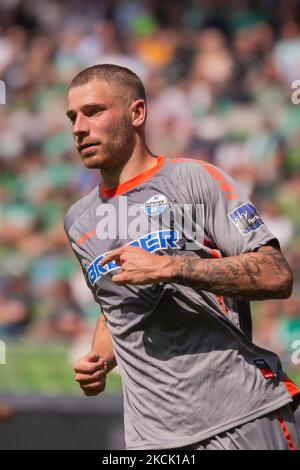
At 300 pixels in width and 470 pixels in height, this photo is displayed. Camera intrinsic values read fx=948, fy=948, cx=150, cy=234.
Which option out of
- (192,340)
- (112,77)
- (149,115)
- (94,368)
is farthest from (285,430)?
(149,115)

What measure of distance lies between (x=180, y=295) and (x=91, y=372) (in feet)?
1.86

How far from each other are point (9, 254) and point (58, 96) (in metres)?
2.70

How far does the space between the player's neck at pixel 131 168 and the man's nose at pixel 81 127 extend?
0.80 ft

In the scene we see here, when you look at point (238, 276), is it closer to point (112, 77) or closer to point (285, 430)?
point (285, 430)

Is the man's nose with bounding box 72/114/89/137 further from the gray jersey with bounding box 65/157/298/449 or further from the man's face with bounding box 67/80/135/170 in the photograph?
the gray jersey with bounding box 65/157/298/449

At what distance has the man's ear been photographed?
15.0ft

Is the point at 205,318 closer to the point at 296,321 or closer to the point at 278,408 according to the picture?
the point at 278,408

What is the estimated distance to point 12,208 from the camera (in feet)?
38.3

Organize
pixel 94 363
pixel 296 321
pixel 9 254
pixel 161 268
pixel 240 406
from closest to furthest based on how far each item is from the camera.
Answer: pixel 161 268 → pixel 240 406 → pixel 94 363 → pixel 296 321 → pixel 9 254

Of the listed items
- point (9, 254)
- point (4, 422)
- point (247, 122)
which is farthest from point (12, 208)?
point (4, 422)

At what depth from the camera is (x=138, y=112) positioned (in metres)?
4.59

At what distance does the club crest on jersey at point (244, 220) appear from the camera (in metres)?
4.12

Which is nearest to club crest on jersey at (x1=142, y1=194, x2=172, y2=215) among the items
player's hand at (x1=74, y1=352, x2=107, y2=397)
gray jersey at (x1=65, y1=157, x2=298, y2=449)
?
gray jersey at (x1=65, y1=157, x2=298, y2=449)

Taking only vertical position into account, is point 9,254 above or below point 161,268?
above
